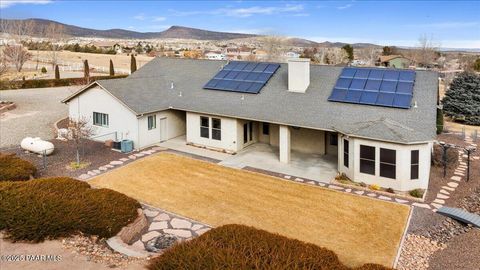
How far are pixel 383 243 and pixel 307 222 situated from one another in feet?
9.12

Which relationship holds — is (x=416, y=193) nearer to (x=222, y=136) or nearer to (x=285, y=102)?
(x=285, y=102)

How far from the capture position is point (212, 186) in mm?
17547

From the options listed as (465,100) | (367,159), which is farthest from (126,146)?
(465,100)

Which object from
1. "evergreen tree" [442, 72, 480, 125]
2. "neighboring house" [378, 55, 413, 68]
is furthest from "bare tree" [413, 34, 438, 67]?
"evergreen tree" [442, 72, 480, 125]

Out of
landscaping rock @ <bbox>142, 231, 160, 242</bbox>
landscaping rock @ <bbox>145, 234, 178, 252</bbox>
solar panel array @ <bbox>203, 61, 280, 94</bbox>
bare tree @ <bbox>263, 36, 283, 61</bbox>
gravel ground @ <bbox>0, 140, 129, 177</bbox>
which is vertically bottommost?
landscaping rock @ <bbox>145, 234, 178, 252</bbox>

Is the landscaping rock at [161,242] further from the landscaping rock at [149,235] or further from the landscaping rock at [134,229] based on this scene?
the landscaping rock at [134,229]

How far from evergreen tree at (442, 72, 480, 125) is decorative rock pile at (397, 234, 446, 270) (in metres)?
29.3

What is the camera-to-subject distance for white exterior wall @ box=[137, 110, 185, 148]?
23.3 metres

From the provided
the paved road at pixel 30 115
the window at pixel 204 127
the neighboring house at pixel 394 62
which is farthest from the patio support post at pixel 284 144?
the neighboring house at pixel 394 62

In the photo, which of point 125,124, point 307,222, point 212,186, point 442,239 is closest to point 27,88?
point 125,124

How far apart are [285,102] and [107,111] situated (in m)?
11.7

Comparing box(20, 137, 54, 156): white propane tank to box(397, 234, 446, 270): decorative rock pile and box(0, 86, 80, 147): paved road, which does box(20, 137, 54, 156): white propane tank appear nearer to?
box(0, 86, 80, 147): paved road

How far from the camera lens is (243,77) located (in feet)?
83.5

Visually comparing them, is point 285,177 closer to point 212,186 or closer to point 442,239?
point 212,186
